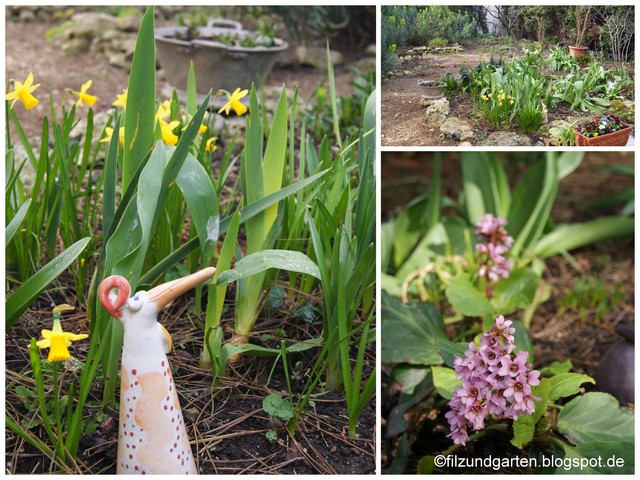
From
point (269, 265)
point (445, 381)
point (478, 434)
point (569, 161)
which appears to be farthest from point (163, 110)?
point (569, 161)

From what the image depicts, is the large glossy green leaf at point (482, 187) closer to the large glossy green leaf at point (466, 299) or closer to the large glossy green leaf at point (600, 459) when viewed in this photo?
the large glossy green leaf at point (466, 299)

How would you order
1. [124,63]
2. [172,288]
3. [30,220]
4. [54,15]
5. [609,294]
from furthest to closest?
[54,15] < [124,63] < [609,294] < [30,220] < [172,288]

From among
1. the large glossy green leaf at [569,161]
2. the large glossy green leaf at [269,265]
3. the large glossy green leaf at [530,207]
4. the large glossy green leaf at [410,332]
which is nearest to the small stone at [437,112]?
the large glossy green leaf at [269,265]

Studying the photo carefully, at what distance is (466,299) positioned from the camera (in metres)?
1.63

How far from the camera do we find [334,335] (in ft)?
4.50

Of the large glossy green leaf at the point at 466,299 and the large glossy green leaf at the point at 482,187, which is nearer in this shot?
the large glossy green leaf at the point at 466,299

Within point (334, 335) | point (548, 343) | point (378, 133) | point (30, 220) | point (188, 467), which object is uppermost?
point (378, 133)

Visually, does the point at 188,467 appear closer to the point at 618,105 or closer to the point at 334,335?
the point at 334,335

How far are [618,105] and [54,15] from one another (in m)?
2.89

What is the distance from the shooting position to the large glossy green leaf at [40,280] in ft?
4.06

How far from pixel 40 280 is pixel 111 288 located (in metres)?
0.22

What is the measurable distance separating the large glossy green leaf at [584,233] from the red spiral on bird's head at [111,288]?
146 centimetres

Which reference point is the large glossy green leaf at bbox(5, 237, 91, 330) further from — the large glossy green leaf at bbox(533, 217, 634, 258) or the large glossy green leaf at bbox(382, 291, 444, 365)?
the large glossy green leaf at bbox(533, 217, 634, 258)

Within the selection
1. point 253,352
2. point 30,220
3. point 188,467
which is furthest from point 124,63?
point 188,467
